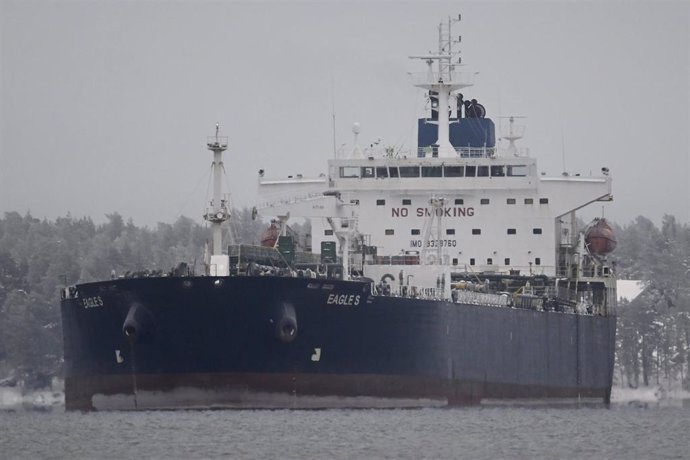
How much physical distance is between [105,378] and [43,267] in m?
49.7

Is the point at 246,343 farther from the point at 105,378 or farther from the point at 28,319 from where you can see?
the point at 28,319

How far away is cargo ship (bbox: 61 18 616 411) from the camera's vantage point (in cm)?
5919

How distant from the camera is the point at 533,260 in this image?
7425 centimetres

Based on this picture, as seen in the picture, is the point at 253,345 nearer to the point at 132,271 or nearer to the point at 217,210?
the point at 217,210

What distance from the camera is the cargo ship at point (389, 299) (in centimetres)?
5919

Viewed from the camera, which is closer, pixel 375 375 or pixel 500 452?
pixel 500 452

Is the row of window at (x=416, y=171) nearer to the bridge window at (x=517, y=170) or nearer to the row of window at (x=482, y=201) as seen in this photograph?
the bridge window at (x=517, y=170)

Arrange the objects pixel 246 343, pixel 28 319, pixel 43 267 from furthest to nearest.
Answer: pixel 43 267 → pixel 28 319 → pixel 246 343

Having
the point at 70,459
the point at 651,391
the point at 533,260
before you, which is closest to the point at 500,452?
the point at 70,459

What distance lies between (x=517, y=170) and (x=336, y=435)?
23.3 metres

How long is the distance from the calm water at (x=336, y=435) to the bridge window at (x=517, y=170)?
1300 cm

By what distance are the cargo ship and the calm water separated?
49.3 inches

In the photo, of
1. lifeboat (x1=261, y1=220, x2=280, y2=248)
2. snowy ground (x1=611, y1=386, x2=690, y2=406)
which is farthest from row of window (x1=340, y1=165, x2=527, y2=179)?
snowy ground (x1=611, y1=386, x2=690, y2=406)

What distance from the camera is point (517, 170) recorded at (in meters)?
74.1
